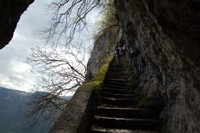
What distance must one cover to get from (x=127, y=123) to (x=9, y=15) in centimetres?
436

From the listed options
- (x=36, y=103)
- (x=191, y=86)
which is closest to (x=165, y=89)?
(x=191, y=86)

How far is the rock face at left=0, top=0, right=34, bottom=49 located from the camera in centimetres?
774

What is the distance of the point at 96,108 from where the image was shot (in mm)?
7656

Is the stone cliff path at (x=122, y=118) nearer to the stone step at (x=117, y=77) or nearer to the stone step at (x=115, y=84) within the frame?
the stone step at (x=115, y=84)

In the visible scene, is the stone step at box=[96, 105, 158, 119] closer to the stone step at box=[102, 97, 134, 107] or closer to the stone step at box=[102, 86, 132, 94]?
the stone step at box=[102, 97, 134, 107]

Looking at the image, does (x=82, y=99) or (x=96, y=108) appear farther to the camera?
(x=96, y=108)

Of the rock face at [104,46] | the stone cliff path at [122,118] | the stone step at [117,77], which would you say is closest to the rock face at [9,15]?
the stone cliff path at [122,118]

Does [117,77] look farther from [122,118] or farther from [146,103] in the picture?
[122,118]

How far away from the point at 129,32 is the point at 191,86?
22.1 feet

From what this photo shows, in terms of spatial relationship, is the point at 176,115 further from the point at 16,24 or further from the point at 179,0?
the point at 16,24

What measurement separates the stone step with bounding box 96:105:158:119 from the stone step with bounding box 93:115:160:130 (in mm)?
501

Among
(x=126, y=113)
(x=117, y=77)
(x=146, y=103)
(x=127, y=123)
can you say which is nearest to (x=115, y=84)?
(x=117, y=77)

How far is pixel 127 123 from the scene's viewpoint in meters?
6.90

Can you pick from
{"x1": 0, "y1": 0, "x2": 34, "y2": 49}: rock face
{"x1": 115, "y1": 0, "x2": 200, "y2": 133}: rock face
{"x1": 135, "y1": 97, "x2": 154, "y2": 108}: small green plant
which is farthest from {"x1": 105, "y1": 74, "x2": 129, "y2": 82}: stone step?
{"x1": 0, "y1": 0, "x2": 34, "y2": 49}: rock face
